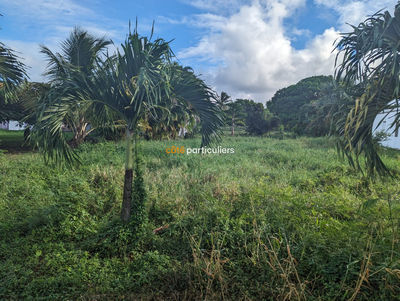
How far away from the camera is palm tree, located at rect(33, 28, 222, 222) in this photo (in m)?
3.67

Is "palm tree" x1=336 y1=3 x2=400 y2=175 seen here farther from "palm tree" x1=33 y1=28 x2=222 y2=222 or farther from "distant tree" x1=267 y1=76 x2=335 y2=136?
"distant tree" x1=267 y1=76 x2=335 y2=136

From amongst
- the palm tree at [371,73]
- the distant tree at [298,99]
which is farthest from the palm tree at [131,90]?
the distant tree at [298,99]

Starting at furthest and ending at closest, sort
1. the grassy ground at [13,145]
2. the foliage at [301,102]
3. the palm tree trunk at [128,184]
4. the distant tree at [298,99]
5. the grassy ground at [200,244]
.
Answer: the distant tree at [298,99] → the foliage at [301,102] → the grassy ground at [13,145] → the palm tree trunk at [128,184] → the grassy ground at [200,244]

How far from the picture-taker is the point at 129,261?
11.1 ft

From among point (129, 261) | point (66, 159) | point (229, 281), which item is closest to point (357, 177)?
point (229, 281)

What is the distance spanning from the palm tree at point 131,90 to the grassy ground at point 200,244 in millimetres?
967

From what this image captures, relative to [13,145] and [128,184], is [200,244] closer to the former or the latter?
[128,184]

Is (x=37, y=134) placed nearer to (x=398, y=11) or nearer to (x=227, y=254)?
(x=227, y=254)

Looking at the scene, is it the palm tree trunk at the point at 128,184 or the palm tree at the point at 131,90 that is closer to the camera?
the palm tree at the point at 131,90

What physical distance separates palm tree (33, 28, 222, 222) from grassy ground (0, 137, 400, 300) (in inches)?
38.1

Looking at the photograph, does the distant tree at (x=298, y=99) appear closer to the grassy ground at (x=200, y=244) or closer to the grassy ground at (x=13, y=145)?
the grassy ground at (x=200, y=244)

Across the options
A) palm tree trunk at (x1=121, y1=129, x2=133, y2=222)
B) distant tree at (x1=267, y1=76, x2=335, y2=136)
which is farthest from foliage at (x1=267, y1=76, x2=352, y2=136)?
palm tree trunk at (x1=121, y1=129, x2=133, y2=222)

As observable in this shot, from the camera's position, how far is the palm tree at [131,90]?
367 cm

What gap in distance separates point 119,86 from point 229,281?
3230 mm
